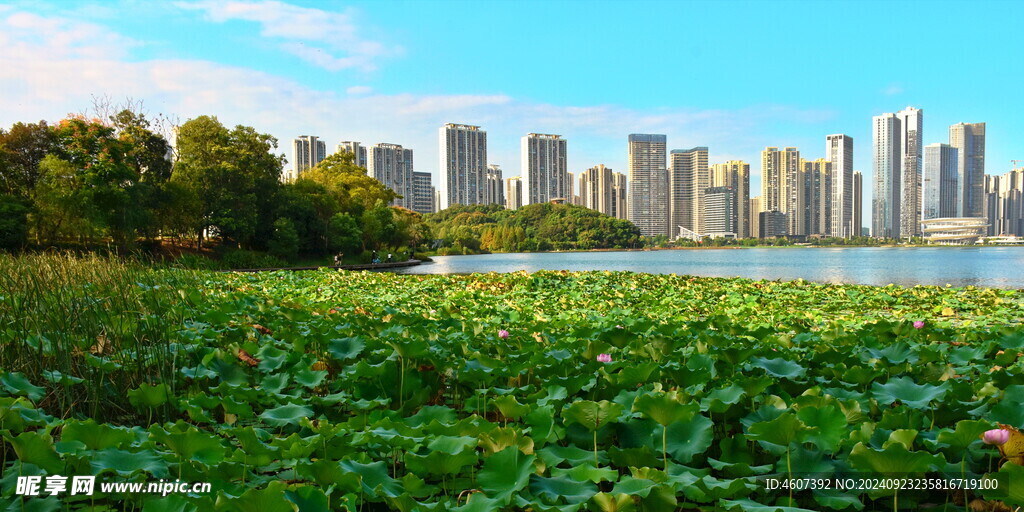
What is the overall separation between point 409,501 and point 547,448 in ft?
1.61

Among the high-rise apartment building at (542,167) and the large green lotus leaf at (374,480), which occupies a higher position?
the high-rise apartment building at (542,167)

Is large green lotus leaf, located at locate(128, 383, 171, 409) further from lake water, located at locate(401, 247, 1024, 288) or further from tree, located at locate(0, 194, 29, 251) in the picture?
tree, located at locate(0, 194, 29, 251)

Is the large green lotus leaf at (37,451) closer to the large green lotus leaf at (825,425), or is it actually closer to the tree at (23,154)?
the large green lotus leaf at (825,425)

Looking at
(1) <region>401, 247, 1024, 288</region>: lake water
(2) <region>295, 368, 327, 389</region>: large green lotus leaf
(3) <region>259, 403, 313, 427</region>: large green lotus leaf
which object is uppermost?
(2) <region>295, 368, 327, 389</region>: large green lotus leaf

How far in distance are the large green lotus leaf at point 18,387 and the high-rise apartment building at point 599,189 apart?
135m

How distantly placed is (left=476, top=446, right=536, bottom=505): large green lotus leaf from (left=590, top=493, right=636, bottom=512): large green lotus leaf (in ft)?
0.61

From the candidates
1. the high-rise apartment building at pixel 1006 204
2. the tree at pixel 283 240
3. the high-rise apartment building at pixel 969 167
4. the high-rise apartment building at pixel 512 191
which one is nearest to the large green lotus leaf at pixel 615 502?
the tree at pixel 283 240

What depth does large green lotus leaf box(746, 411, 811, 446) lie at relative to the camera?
135 cm

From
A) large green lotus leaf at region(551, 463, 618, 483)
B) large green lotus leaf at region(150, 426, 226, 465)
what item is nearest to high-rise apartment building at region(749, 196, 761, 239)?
large green lotus leaf at region(551, 463, 618, 483)

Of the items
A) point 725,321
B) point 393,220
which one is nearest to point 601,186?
point 393,220

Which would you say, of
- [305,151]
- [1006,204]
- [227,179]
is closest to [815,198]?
[1006,204]

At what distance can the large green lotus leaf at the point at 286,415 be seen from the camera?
183 cm

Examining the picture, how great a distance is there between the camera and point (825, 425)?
1491 mm

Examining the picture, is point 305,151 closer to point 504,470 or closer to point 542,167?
point 542,167
